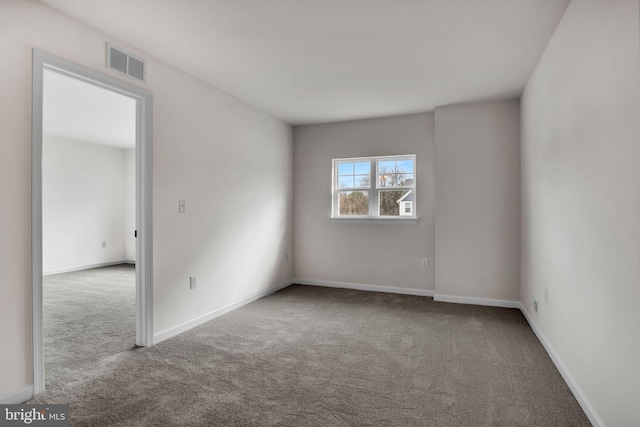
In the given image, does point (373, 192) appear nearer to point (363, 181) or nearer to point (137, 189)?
point (363, 181)

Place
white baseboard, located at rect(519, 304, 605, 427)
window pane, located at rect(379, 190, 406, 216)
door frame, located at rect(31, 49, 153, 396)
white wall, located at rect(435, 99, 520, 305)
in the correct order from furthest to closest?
window pane, located at rect(379, 190, 406, 216) → white wall, located at rect(435, 99, 520, 305) → door frame, located at rect(31, 49, 153, 396) → white baseboard, located at rect(519, 304, 605, 427)

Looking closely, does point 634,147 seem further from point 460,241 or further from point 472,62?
point 460,241

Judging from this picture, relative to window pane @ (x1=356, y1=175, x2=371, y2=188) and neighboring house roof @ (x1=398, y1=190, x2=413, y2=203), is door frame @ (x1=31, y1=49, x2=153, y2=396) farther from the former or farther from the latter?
neighboring house roof @ (x1=398, y1=190, x2=413, y2=203)

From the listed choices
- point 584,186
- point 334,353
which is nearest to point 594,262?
point 584,186

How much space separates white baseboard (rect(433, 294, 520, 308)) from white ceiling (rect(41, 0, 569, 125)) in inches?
95.9

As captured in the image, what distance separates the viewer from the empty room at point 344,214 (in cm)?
197

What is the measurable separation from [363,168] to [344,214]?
2.46ft

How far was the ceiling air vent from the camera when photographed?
2666mm

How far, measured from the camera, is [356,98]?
4121 millimetres

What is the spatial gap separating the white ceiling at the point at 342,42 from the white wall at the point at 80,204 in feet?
15.1

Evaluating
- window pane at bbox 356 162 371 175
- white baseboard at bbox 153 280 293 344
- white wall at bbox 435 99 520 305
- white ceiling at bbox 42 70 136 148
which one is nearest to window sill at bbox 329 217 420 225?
white wall at bbox 435 99 520 305

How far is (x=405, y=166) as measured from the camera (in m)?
4.98

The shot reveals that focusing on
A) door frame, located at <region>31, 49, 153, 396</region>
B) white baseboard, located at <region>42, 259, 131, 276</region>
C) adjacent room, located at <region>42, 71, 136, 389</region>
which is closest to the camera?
door frame, located at <region>31, 49, 153, 396</region>

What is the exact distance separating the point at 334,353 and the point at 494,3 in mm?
2755
